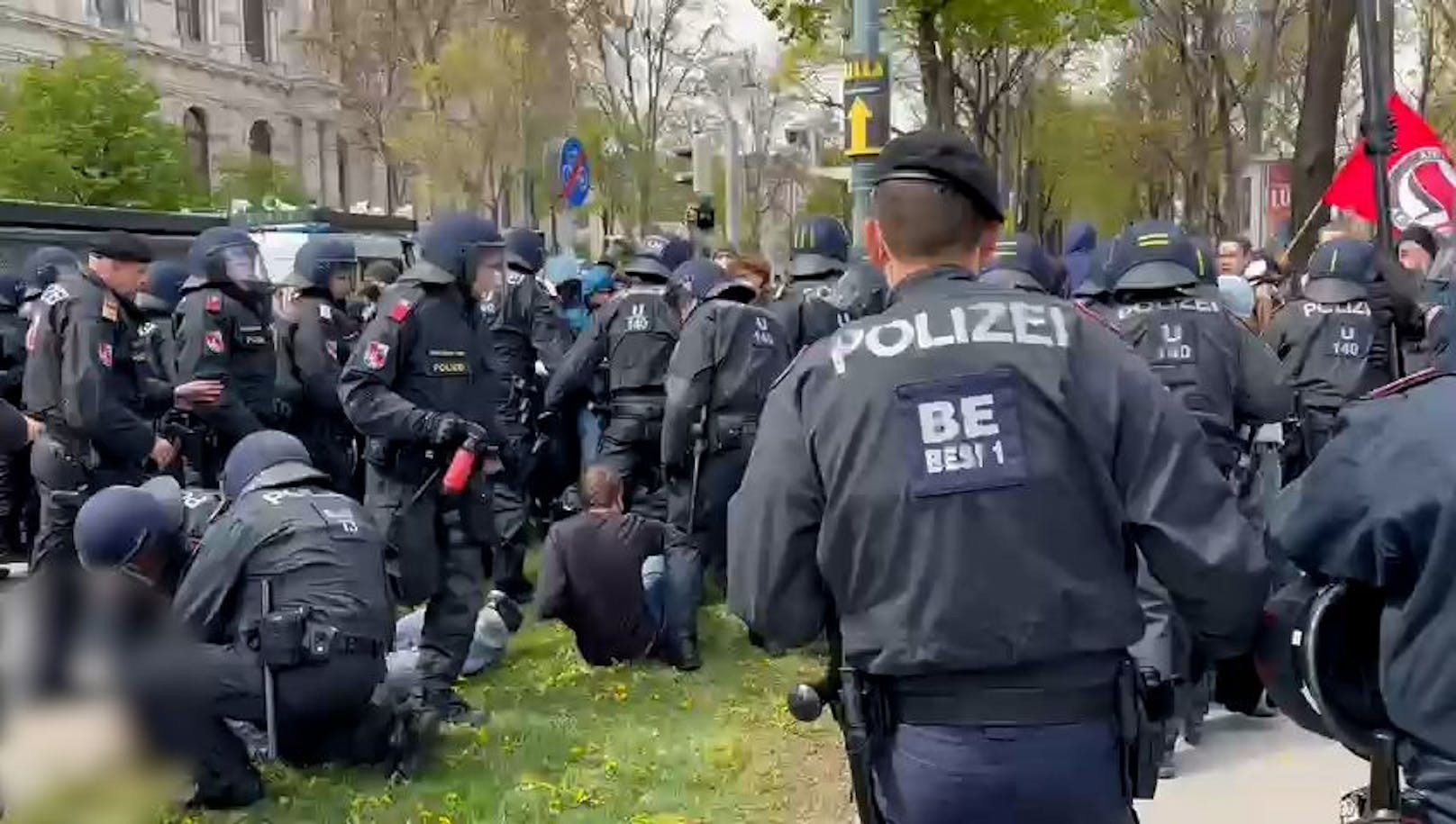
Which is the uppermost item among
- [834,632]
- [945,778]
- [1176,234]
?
[1176,234]

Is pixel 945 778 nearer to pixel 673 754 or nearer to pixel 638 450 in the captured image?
pixel 673 754

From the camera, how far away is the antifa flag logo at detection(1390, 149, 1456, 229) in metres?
7.91

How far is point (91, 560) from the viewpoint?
16.9ft

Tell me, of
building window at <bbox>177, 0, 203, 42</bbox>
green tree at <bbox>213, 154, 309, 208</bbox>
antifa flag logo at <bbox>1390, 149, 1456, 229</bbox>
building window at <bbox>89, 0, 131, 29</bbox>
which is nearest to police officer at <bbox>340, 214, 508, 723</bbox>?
antifa flag logo at <bbox>1390, 149, 1456, 229</bbox>

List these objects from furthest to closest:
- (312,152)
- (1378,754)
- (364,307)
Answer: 1. (312,152)
2. (364,307)
3. (1378,754)

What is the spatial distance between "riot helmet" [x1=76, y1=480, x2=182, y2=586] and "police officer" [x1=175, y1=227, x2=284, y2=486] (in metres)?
3.13

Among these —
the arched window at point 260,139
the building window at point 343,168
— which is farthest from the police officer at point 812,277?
the building window at point 343,168

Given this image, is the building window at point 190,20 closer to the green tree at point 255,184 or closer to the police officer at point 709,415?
the green tree at point 255,184

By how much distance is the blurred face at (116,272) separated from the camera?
761 centimetres

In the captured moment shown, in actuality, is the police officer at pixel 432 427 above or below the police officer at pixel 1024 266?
below

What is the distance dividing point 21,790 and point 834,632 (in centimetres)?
284

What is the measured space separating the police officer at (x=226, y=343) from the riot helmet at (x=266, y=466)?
305 centimetres

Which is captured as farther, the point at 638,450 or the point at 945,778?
the point at 638,450

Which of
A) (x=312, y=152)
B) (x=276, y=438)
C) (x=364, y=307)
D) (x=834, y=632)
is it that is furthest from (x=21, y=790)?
(x=312, y=152)
